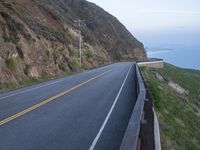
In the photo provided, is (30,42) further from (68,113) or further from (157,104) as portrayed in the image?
(68,113)

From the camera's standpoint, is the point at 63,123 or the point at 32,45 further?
the point at 32,45

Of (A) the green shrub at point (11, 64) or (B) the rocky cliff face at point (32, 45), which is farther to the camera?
(B) the rocky cliff face at point (32, 45)

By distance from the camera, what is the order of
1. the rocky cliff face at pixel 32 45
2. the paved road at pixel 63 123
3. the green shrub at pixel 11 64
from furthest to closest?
the rocky cliff face at pixel 32 45 < the green shrub at pixel 11 64 < the paved road at pixel 63 123

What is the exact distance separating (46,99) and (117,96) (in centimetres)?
405

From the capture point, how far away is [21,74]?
118 feet

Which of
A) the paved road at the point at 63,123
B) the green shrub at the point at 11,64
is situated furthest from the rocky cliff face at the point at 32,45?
the paved road at the point at 63,123

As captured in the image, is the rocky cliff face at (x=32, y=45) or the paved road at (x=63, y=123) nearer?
the paved road at (x=63, y=123)

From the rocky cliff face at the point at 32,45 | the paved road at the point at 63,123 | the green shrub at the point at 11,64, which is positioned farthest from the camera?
the rocky cliff face at the point at 32,45

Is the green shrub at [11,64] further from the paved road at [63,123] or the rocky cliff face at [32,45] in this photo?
the paved road at [63,123]

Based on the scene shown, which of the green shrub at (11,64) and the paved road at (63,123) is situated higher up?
the paved road at (63,123)

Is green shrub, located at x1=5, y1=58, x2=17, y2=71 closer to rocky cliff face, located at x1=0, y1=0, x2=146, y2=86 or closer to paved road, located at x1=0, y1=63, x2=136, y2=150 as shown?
rocky cliff face, located at x1=0, y1=0, x2=146, y2=86

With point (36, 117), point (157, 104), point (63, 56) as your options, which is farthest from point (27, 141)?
point (63, 56)

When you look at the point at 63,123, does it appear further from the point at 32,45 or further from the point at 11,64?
the point at 32,45

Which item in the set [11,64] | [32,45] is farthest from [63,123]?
[32,45]
